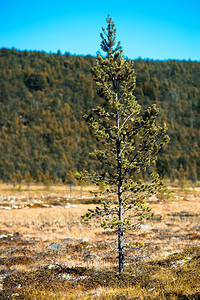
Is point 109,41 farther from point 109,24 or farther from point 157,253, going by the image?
point 157,253

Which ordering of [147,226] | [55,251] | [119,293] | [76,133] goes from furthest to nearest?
1. [76,133]
2. [147,226]
3. [55,251]
4. [119,293]

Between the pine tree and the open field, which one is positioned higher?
the pine tree

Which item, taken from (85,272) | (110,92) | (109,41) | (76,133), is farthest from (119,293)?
(76,133)

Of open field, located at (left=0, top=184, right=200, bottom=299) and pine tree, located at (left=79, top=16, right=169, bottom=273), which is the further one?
pine tree, located at (left=79, top=16, right=169, bottom=273)

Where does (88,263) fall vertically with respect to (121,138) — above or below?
below

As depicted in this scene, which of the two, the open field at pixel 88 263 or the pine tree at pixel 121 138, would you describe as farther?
the pine tree at pixel 121 138

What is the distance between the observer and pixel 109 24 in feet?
42.1

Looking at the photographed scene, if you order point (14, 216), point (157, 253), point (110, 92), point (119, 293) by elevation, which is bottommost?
point (14, 216)

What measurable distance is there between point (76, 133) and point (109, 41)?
580ft

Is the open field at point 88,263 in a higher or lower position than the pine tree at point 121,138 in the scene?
lower

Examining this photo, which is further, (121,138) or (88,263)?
(88,263)

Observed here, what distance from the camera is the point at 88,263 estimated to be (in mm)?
15359

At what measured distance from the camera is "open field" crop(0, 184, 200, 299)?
8773 millimetres

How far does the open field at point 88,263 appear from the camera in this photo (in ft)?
28.8
